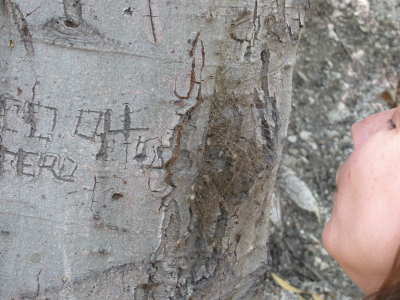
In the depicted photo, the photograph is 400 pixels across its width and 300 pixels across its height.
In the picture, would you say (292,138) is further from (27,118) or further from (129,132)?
(27,118)

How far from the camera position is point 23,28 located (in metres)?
0.98

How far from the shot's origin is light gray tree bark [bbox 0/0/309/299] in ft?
3.23

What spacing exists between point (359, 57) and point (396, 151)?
1697 millimetres

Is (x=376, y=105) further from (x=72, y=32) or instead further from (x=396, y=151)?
(x=72, y=32)

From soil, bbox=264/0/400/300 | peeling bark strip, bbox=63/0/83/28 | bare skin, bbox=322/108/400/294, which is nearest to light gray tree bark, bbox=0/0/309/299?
peeling bark strip, bbox=63/0/83/28

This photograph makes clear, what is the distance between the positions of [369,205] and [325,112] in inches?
55.4

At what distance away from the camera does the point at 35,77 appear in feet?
3.24

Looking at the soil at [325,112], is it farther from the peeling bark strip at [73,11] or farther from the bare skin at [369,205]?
the peeling bark strip at [73,11]

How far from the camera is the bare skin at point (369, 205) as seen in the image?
3.68 ft

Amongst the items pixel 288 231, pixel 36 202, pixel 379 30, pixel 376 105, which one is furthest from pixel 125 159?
pixel 379 30

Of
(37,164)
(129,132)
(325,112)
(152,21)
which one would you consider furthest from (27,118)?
(325,112)

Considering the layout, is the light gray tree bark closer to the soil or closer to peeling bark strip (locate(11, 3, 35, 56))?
peeling bark strip (locate(11, 3, 35, 56))

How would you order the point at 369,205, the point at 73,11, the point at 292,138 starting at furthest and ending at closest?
the point at 292,138, the point at 369,205, the point at 73,11

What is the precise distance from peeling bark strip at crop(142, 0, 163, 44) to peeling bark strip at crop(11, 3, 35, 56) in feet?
0.76
